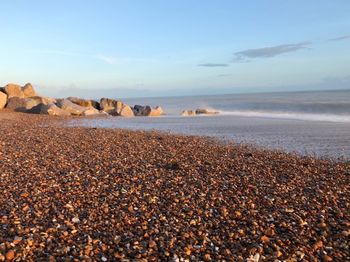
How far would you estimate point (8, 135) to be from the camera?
18.4 meters

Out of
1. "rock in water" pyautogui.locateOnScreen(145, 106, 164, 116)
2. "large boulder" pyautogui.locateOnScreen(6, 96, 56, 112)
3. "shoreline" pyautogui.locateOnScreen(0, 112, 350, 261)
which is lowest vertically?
"shoreline" pyautogui.locateOnScreen(0, 112, 350, 261)

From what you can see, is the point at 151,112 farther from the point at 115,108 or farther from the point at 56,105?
the point at 56,105

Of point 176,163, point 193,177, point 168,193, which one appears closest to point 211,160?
point 176,163

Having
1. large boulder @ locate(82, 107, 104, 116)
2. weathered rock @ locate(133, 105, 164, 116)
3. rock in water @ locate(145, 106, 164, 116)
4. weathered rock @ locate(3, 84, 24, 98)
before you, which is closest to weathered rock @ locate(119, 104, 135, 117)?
weathered rock @ locate(133, 105, 164, 116)

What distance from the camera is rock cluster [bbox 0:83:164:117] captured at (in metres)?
37.1

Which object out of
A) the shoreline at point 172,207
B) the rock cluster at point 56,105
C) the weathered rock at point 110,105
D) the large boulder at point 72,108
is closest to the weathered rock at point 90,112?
the rock cluster at point 56,105

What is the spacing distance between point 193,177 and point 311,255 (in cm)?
480

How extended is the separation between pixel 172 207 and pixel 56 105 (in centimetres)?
3400

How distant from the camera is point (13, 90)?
4131 centimetres

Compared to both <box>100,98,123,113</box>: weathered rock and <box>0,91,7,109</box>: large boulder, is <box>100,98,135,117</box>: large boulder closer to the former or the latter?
<box>100,98,123,113</box>: weathered rock

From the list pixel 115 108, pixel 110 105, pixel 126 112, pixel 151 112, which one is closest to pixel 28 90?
pixel 110 105

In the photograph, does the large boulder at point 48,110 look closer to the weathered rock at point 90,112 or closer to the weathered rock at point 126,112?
the weathered rock at point 90,112

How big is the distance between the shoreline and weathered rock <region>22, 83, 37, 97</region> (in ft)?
106

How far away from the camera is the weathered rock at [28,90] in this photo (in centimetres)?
4288
